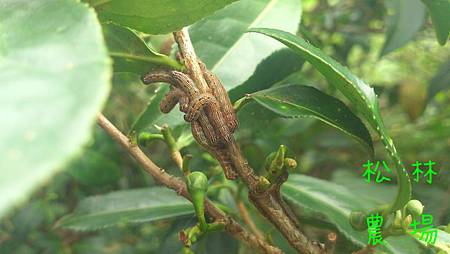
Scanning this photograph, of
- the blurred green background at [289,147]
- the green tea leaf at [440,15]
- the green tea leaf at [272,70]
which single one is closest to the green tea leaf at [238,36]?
the green tea leaf at [272,70]

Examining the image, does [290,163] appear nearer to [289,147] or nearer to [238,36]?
[238,36]

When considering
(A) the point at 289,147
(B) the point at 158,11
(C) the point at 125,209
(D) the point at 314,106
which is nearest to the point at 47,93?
(B) the point at 158,11

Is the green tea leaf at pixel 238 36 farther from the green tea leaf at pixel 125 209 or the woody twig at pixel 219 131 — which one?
the green tea leaf at pixel 125 209

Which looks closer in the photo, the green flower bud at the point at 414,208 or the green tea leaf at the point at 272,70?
the green flower bud at the point at 414,208

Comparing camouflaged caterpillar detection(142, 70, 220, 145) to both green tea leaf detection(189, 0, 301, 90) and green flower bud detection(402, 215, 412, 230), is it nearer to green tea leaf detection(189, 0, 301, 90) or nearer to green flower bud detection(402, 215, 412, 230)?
green tea leaf detection(189, 0, 301, 90)

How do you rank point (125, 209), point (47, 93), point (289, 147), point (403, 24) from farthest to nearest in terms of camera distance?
point (289, 147) → point (403, 24) → point (125, 209) → point (47, 93)

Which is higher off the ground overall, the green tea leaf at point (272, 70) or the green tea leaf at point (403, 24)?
the green tea leaf at point (272, 70)

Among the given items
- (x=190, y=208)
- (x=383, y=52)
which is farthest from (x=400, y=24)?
(x=190, y=208)
